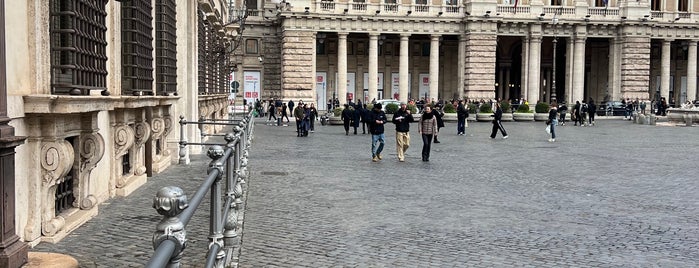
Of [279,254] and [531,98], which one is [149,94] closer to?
[279,254]

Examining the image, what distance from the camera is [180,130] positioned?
57.8ft

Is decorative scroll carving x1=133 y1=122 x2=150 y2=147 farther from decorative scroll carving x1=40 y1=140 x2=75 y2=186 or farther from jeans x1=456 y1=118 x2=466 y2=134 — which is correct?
jeans x1=456 y1=118 x2=466 y2=134

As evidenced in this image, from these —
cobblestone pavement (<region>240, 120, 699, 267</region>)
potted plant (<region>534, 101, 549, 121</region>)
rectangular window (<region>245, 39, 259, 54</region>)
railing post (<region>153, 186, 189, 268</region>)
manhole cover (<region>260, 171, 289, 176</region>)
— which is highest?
rectangular window (<region>245, 39, 259, 54</region>)

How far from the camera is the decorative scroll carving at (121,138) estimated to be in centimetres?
1141

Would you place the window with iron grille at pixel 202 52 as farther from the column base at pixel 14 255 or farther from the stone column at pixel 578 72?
the stone column at pixel 578 72

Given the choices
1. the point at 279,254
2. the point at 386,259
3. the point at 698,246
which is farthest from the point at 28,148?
the point at 698,246

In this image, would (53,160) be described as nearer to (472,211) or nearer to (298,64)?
(472,211)

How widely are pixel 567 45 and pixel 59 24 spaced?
57195 millimetres

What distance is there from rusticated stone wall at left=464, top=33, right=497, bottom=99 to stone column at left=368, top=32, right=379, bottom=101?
678cm

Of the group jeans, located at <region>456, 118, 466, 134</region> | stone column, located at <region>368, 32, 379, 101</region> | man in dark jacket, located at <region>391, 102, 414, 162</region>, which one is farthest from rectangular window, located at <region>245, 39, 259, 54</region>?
man in dark jacket, located at <region>391, 102, 414, 162</region>

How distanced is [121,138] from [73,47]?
10.7 ft

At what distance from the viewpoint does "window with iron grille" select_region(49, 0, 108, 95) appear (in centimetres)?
823

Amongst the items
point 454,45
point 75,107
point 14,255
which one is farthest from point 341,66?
point 14,255

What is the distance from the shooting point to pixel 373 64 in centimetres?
5903
